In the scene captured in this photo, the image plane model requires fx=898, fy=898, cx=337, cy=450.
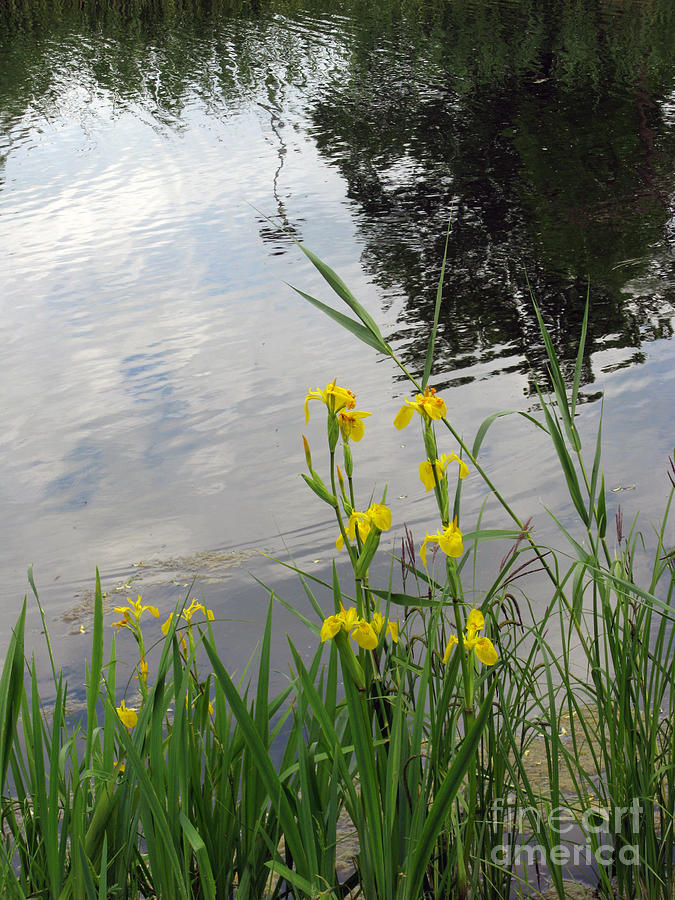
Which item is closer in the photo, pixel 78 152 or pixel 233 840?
pixel 233 840

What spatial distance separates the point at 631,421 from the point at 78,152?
6.78 meters

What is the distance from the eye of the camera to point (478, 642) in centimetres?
105

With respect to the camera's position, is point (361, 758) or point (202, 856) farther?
point (202, 856)

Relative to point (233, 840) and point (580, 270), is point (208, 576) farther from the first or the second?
point (580, 270)

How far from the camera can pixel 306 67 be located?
11.6 metres

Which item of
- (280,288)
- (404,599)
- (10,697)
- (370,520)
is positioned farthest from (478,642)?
(280,288)

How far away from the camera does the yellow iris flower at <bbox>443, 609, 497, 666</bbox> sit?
1.04m

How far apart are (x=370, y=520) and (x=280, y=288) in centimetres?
463

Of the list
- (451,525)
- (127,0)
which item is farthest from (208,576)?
(127,0)

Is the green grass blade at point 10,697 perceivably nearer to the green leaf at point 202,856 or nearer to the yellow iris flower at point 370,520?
the green leaf at point 202,856

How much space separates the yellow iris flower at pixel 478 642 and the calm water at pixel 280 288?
5.03 ft

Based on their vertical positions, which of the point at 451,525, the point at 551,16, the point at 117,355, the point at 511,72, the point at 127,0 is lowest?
the point at 117,355

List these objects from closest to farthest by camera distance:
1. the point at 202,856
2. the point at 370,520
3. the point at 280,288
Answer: the point at 370,520 → the point at 202,856 → the point at 280,288

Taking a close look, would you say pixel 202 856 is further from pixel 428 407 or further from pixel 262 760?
pixel 428 407
